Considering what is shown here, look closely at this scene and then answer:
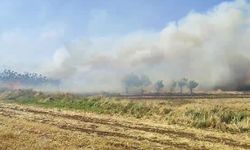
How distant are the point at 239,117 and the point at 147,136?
Result: 37.2 feet

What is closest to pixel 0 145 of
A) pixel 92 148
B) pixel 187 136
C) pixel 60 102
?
pixel 92 148

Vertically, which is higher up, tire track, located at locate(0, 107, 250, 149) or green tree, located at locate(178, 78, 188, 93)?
green tree, located at locate(178, 78, 188, 93)

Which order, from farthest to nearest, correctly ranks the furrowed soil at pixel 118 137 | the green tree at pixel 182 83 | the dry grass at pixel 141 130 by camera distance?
the green tree at pixel 182 83 → the dry grass at pixel 141 130 → the furrowed soil at pixel 118 137

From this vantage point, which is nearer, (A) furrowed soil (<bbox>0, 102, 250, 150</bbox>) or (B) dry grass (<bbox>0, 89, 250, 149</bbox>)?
(A) furrowed soil (<bbox>0, 102, 250, 150</bbox>)

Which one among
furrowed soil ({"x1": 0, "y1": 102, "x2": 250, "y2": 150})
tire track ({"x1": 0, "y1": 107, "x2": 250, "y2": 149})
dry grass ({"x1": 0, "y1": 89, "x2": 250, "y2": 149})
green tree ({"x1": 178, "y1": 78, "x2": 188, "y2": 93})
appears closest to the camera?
furrowed soil ({"x1": 0, "y1": 102, "x2": 250, "y2": 150})

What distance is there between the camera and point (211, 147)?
91.6ft

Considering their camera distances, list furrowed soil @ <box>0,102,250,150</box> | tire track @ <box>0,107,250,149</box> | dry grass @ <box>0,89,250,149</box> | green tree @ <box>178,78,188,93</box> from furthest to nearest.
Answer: green tree @ <box>178,78,188,93</box> → tire track @ <box>0,107,250,149</box> → dry grass @ <box>0,89,250,149</box> → furrowed soil @ <box>0,102,250,150</box>

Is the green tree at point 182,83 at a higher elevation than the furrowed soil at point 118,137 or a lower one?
higher

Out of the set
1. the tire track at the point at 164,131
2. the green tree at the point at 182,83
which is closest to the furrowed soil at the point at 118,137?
the tire track at the point at 164,131

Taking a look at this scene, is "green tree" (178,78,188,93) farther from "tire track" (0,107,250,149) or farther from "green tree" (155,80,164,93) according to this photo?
"tire track" (0,107,250,149)

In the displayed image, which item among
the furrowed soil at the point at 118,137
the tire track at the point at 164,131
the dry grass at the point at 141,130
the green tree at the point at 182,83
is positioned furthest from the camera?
the green tree at the point at 182,83

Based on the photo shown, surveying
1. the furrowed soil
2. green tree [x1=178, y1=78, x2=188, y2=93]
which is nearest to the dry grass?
the furrowed soil

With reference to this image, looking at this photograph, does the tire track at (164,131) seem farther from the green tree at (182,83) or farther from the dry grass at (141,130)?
the green tree at (182,83)

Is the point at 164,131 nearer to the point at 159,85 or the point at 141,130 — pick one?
the point at 141,130
